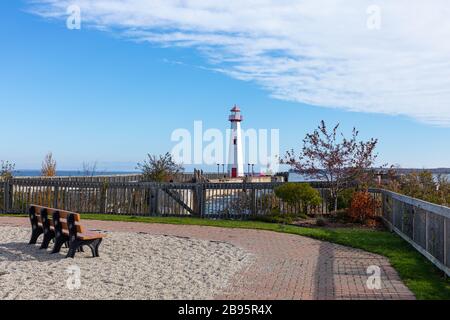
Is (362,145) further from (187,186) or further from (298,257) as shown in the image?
(298,257)

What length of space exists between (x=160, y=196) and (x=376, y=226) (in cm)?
782

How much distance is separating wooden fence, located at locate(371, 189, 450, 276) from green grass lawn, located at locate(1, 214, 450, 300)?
0.18 metres

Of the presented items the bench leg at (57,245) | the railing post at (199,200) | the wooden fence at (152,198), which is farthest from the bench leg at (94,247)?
the railing post at (199,200)

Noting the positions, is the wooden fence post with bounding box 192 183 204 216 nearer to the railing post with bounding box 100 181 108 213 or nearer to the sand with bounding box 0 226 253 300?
the railing post with bounding box 100 181 108 213

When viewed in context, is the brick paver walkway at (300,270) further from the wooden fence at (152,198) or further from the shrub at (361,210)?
the wooden fence at (152,198)

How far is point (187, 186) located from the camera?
19812mm

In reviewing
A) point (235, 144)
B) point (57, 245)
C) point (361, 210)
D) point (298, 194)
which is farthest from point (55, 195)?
point (235, 144)

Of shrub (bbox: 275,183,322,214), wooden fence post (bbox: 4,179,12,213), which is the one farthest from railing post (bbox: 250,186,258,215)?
wooden fence post (bbox: 4,179,12,213)

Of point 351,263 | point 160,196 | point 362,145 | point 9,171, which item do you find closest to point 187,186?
point 160,196

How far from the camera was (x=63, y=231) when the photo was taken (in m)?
10.8

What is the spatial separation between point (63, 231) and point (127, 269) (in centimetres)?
213

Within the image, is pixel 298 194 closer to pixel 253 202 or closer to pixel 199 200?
pixel 253 202

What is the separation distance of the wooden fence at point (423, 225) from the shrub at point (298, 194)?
2.91m
